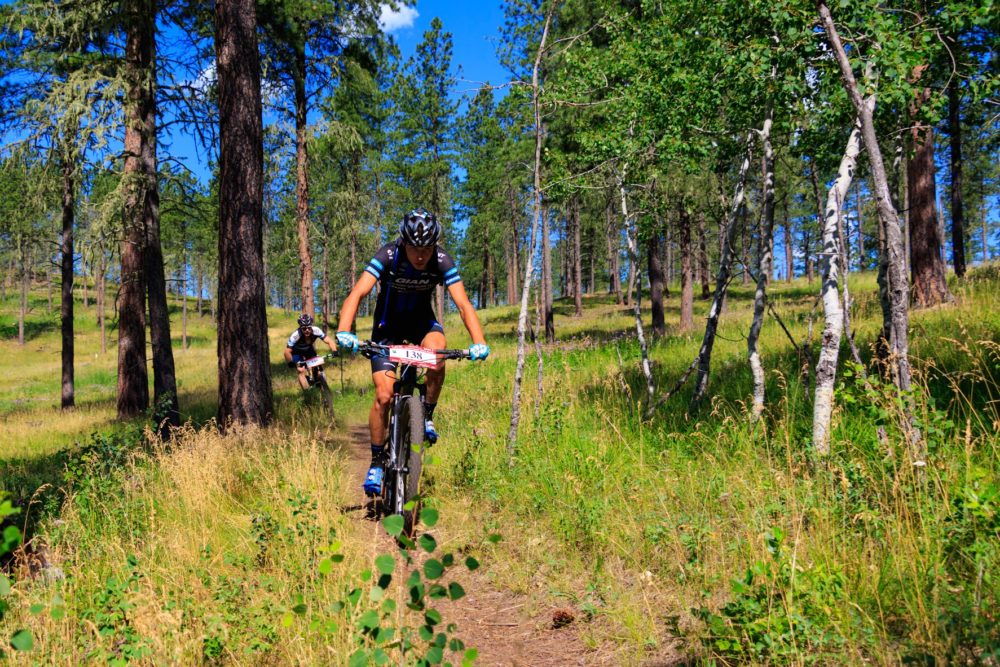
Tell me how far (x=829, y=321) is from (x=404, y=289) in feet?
11.8

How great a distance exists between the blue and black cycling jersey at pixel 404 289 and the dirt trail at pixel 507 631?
2.05 metres

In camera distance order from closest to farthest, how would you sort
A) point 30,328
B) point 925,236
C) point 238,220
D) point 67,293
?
point 238,220 < point 925,236 < point 67,293 < point 30,328

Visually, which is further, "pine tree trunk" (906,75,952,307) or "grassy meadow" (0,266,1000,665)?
"pine tree trunk" (906,75,952,307)

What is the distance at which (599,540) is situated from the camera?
3.82 metres

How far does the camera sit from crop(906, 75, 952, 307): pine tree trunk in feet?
30.8

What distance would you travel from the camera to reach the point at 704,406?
6.05m

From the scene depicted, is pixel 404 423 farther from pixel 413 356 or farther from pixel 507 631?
pixel 507 631

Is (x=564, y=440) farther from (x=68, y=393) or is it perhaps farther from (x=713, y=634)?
(x=68, y=393)

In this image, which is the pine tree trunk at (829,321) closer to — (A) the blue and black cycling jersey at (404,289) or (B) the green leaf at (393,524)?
(A) the blue and black cycling jersey at (404,289)

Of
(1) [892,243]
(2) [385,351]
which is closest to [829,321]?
(1) [892,243]

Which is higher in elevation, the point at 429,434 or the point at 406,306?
the point at 406,306

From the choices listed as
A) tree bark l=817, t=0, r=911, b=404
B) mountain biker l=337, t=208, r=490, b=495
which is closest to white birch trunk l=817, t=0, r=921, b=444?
tree bark l=817, t=0, r=911, b=404

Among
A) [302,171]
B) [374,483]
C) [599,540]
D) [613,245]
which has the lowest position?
[599,540]

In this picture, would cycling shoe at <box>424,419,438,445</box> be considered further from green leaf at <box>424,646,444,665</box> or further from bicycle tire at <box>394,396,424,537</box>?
green leaf at <box>424,646,444,665</box>
